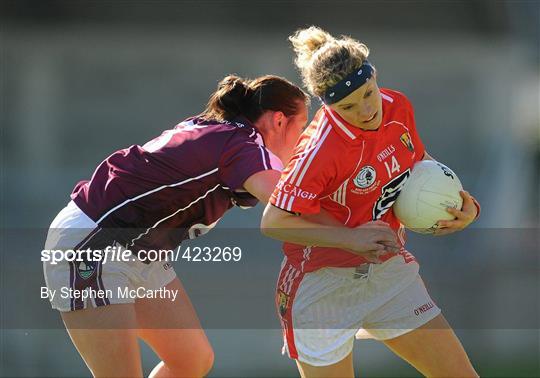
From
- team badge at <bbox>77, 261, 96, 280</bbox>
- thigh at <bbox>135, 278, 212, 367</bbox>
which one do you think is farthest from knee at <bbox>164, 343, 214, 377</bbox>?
team badge at <bbox>77, 261, 96, 280</bbox>

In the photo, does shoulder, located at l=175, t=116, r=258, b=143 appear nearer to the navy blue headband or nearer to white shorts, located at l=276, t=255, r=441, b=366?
the navy blue headband

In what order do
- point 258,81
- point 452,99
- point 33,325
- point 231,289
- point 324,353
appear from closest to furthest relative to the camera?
point 324,353 < point 258,81 < point 33,325 < point 231,289 < point 452,99

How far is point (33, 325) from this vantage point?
8.34 m

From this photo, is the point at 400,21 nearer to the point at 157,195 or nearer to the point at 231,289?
the point at 231,289

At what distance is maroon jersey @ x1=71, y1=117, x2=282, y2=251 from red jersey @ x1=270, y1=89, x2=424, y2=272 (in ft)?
0.74

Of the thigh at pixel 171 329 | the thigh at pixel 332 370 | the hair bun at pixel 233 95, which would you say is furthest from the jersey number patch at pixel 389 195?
the thigh at pixel 171 329

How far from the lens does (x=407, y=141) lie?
374 centimetres

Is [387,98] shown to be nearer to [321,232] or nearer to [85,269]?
[321,232]

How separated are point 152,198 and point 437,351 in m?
1.29

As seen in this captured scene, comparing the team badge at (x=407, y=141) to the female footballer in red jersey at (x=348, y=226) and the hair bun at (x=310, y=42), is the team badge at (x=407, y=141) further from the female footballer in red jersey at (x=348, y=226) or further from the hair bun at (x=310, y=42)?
the hair bun at (x=310, y=42)

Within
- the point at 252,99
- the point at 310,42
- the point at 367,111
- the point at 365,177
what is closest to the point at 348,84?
the point at 367,111

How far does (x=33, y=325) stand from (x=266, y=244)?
3481 millimetres

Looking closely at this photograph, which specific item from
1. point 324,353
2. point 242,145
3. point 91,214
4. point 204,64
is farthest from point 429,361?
point 204,64

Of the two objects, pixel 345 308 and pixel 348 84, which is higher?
pixel 348 84
